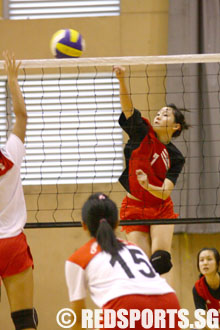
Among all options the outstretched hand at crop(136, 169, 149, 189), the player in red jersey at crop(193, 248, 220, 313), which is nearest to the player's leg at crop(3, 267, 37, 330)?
the outstretched hand at crop(136, 169, 149, 189)

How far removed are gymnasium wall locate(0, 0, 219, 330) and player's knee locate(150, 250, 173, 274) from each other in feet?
7.35

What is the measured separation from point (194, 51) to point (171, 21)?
1.56 feet

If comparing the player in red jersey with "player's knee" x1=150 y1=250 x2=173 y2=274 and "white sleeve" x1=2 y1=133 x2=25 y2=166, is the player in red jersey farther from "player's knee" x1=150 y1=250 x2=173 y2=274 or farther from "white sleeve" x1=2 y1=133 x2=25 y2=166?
"white sleeve" x1=2 y1=133 x2=25 y2=166

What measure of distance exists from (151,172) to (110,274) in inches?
96.2

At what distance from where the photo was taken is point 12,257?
3738 mm

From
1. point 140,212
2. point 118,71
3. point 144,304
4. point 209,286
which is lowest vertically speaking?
point 209,286

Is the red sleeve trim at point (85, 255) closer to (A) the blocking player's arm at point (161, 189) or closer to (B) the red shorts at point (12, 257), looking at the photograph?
(B) the red shorts at point (12, 257)

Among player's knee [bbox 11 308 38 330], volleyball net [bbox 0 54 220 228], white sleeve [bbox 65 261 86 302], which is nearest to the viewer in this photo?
white sleeve [bbox 65 261 86 302]

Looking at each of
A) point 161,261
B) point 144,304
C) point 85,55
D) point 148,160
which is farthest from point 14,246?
point 85,55

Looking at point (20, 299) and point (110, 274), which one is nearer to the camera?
point (110, 274)

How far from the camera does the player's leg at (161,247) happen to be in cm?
490

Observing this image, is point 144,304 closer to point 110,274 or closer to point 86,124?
point 110,274

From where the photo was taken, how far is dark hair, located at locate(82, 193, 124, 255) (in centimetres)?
299

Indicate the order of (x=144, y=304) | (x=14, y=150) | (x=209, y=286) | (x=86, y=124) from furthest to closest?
(x=86, y=124) < (x=209, y=286) < (x=14, y=150) < (x=144, y=304)
